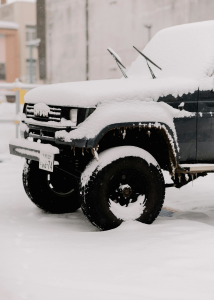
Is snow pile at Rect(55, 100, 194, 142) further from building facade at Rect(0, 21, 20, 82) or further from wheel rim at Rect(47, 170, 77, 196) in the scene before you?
building facade at Rect(0, 21, 20, 82)

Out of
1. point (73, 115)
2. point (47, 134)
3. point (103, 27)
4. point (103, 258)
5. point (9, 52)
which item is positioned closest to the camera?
point (103, 258)

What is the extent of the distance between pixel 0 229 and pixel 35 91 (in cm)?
142

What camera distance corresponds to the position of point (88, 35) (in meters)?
30.0

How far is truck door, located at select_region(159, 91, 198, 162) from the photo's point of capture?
196 inches

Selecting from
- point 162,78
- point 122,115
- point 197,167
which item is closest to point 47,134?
point 122,115

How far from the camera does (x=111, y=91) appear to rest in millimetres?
4719

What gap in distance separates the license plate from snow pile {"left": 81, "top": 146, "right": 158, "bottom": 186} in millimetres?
294

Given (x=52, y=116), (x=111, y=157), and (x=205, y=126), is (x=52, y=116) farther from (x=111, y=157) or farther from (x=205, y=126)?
(x=205, y=126)

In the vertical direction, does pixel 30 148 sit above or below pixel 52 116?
below

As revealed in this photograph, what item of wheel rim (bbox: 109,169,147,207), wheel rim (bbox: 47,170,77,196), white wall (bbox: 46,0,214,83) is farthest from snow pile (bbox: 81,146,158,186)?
white wall (bbox: 46,0,214,83)

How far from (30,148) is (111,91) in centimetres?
96

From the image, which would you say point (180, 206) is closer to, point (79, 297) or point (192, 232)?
point (192, 232)

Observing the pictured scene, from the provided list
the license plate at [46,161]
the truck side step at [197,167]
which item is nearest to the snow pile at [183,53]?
the truck side step at [197,167]

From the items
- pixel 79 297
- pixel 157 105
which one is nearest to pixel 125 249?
pixel 79 297
